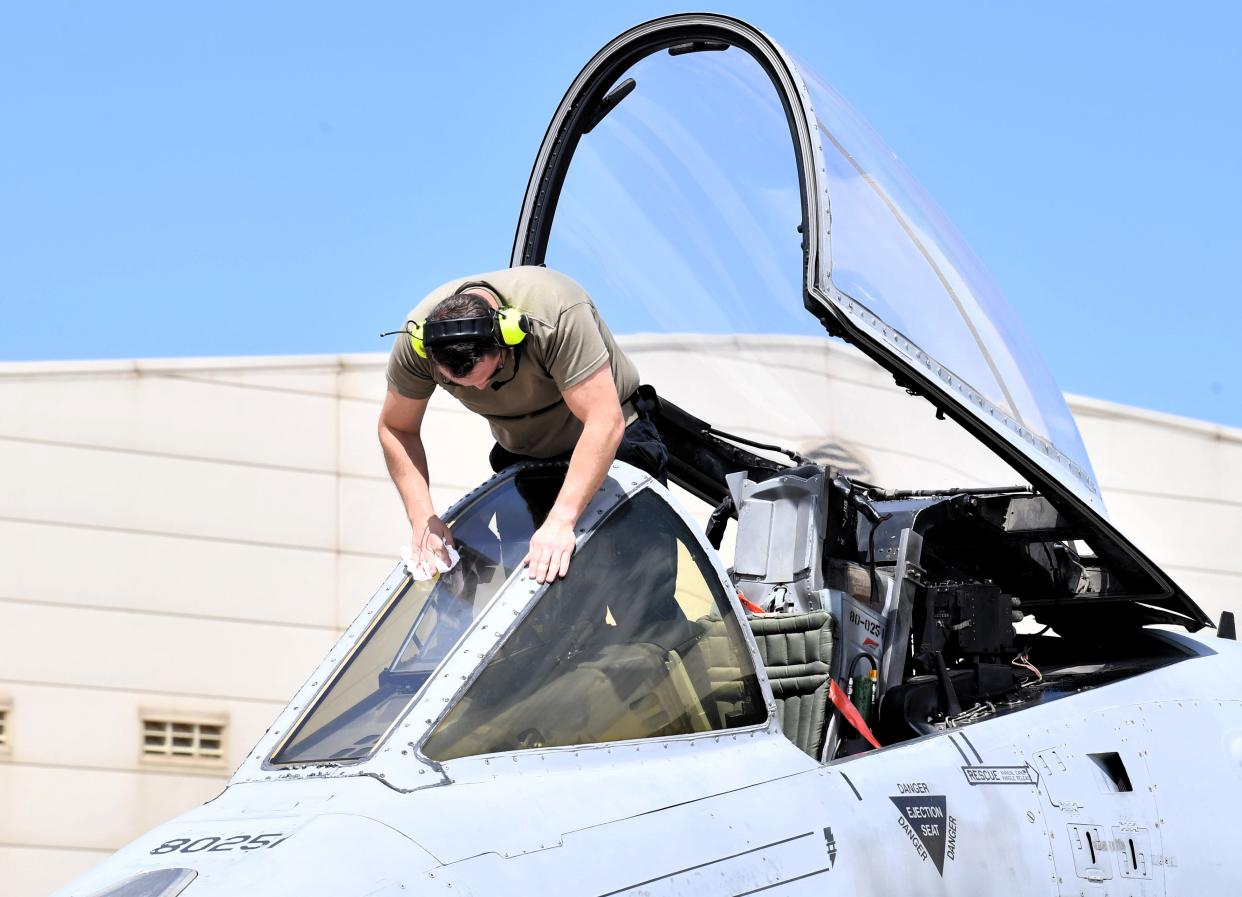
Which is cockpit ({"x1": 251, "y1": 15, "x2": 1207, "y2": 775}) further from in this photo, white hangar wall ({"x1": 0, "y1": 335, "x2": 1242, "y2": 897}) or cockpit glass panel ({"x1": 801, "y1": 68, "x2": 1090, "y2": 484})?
white hangar wall ({"x1": 0, "y1": 335, "x2": 1242, "y2": 897})

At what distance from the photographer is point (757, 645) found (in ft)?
17.9

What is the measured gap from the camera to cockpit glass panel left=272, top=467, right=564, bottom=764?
427cm

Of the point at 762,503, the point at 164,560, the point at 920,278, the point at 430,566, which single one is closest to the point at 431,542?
the point at 430,566

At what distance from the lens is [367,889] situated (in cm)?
340

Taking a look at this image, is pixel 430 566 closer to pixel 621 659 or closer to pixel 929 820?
pixel 621 659

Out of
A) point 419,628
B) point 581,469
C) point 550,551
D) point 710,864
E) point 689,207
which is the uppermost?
point 689,207

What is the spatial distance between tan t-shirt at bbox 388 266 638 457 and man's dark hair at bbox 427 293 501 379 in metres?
0.16

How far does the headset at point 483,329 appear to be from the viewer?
15.1 feet

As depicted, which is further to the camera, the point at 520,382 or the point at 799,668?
the point at 799,668

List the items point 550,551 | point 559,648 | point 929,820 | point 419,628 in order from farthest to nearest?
1. point 929,820
2. point 419,628
3. point 550,551
4. point 559,648

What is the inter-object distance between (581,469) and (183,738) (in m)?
12.9

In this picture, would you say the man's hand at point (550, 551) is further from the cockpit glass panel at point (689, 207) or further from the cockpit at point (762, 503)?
the cockpit glass panel at point (689, 207)

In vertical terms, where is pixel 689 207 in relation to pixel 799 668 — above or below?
above

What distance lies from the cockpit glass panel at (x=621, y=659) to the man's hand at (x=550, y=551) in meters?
0.05
